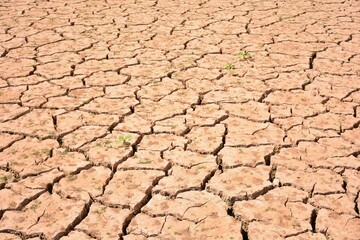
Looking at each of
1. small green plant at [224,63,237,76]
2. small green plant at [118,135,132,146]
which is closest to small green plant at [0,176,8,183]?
small green plant at [118,135,132,146]

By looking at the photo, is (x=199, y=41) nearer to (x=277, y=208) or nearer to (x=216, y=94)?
(x=216, y=94)

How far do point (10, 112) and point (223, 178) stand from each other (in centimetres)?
159

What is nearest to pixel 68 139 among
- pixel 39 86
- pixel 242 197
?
pixel 39 86

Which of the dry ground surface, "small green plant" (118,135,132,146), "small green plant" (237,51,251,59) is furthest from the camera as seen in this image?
"small green plant" (237,51,251,59)

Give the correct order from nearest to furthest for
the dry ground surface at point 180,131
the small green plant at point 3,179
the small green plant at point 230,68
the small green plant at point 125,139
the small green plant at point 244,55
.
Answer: the dry ground surface at point 180,131
the small green plant at point 3,179
the small green plant at point 125,139
the small green plant at point 230,68
the small green plant at point 244,55

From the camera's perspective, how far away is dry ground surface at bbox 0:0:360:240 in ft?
6.06

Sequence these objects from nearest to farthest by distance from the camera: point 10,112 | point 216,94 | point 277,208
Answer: point 277,208, point 10,112, point 216,94

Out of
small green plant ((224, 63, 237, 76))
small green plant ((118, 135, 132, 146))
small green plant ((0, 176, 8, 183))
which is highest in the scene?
small green plant ((0, 176, 8, 183))

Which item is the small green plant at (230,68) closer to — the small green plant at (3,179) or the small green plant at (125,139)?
the small green plant at (125,139)

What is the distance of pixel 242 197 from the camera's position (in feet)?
6.45

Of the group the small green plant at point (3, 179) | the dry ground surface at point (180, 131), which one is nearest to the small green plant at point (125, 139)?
the dry ground surface at point (180, 131)

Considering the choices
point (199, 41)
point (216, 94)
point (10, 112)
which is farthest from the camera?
point (199, 41)

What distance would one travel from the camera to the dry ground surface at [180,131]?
1.85 meters

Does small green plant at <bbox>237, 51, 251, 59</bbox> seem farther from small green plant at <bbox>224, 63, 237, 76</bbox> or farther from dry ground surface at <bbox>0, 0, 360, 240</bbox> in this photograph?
small green plant at <bbox>224, 63, 237, 76</bbox>
